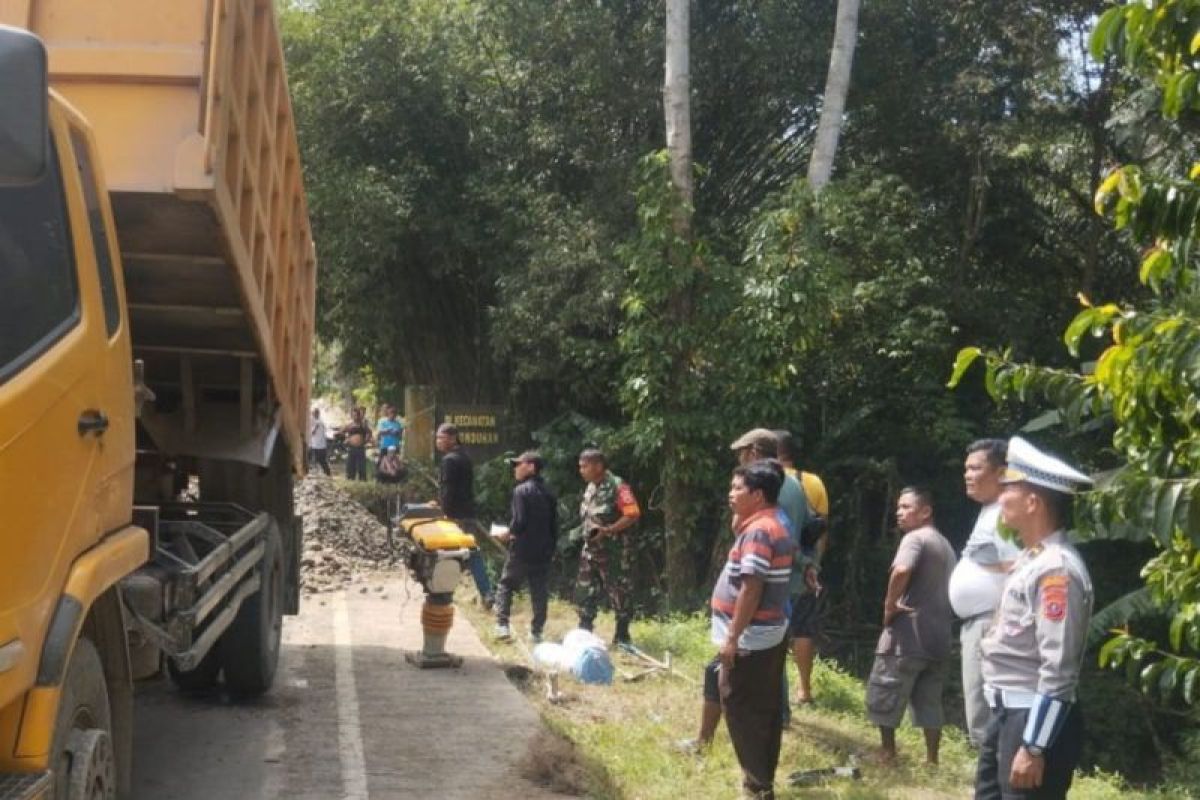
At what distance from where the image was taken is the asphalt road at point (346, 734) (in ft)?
19.8

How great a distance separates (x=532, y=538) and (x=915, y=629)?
3490mm

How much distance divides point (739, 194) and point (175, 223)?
14.1 meters

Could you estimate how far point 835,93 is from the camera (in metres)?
14.6

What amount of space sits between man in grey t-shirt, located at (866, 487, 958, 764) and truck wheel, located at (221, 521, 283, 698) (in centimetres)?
350

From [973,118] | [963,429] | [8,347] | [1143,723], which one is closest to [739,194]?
[973,118]

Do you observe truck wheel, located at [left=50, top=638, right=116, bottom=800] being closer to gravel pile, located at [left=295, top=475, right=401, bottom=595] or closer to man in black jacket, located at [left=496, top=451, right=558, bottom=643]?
man in black jacket, located at [left=496, top=451, right=558, bottom=643]

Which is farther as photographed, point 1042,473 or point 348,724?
point 348,724

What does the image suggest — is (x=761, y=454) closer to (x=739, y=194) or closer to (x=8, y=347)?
(x=8, y=347)

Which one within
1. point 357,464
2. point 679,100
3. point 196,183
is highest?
point 679,100

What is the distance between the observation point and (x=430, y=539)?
27.5 ft

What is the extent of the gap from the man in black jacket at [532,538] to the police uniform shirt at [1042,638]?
563 centimetres

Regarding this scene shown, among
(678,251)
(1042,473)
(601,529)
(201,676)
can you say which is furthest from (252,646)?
(678,251)

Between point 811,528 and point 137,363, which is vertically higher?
point 137,363

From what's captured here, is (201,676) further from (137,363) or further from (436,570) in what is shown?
(137,363)
